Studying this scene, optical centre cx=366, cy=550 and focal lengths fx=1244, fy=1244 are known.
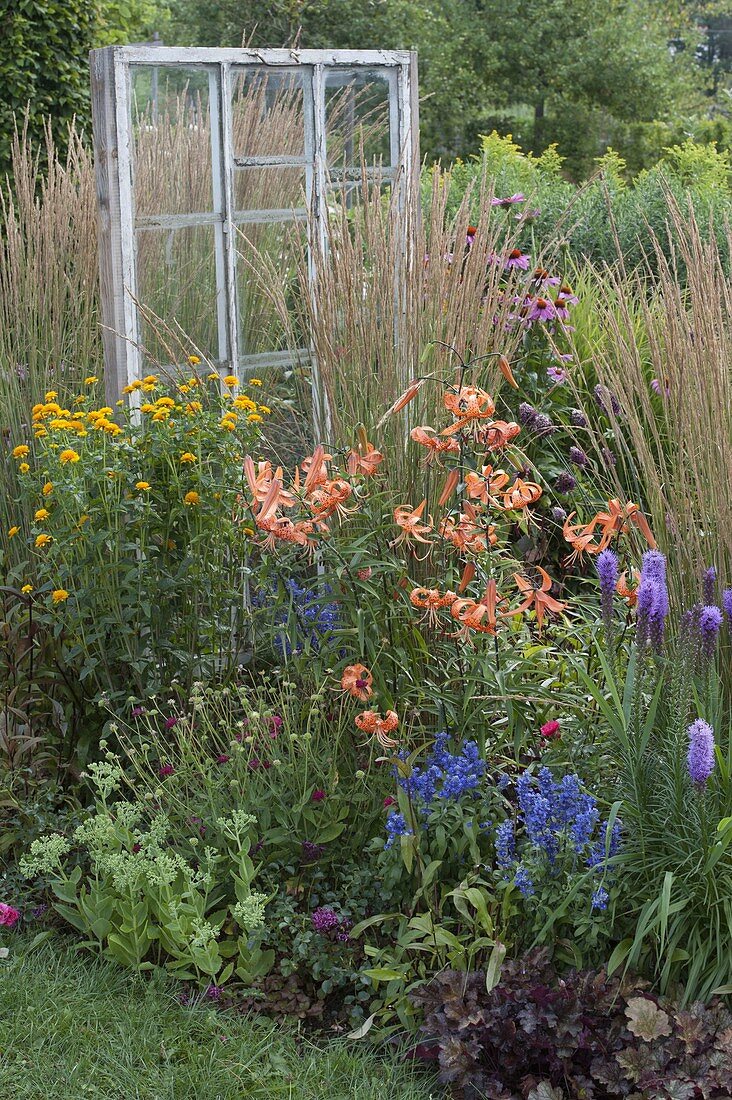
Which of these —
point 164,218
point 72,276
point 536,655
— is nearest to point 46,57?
point 72,276

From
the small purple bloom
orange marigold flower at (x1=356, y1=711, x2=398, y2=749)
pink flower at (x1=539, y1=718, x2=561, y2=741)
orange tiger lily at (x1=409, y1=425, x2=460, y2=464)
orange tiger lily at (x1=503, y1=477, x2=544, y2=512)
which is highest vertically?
orange tiger lily at (x1=409, y1=425, x2=460, y2=464)

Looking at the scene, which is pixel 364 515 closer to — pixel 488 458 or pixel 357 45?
pixel 488 458

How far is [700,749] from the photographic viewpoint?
220cm

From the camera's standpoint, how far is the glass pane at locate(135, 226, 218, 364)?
3766 millimetres

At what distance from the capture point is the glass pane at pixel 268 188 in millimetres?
4070

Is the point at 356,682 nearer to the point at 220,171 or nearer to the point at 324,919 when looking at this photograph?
the point at 324,919

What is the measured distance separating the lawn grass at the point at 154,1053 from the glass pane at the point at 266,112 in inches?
104

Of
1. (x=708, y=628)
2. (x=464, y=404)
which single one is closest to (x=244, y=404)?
(x=464, y=404)

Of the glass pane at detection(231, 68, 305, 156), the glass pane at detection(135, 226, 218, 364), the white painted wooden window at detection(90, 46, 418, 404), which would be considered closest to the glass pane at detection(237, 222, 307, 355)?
the white painted wooden window at detection(90, 46, 418, 404)

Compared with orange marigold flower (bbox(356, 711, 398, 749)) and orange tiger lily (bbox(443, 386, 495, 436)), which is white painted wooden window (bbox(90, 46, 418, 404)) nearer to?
orange tiger lily (bbox(443, 386, 495, 436))

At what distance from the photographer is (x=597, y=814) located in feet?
8.23

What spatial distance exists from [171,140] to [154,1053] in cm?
269

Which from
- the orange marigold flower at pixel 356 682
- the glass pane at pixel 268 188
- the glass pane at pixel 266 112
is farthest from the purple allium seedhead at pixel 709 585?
the glass pane at pixel 266 112

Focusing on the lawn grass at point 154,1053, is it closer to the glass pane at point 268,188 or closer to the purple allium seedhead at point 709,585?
the purple allium seedhead at point 709,585
